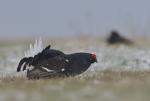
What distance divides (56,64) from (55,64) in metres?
0.03

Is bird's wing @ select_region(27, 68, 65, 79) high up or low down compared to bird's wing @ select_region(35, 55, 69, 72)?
down

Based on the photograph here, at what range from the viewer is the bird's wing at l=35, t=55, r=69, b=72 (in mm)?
14406

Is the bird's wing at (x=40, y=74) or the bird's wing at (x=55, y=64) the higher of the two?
the bird's wing at (x=55, y=64)

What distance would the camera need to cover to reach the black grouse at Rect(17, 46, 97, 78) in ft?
47.3

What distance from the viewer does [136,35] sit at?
1737 inches

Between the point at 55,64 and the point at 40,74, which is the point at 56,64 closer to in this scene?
the point at 55,64

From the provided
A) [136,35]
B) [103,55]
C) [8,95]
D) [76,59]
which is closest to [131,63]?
[103,55]

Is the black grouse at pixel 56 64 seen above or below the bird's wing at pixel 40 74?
above

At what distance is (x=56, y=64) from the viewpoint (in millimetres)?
14500

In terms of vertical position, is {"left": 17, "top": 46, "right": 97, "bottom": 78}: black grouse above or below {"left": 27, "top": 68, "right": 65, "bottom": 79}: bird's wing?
above

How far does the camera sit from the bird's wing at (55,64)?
14406mm

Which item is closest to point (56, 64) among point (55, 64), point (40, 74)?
point (55, 64)

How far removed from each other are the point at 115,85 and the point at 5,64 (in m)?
14.1

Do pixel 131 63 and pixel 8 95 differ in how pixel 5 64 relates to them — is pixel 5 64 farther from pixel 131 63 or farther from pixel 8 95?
pixel 8 95
